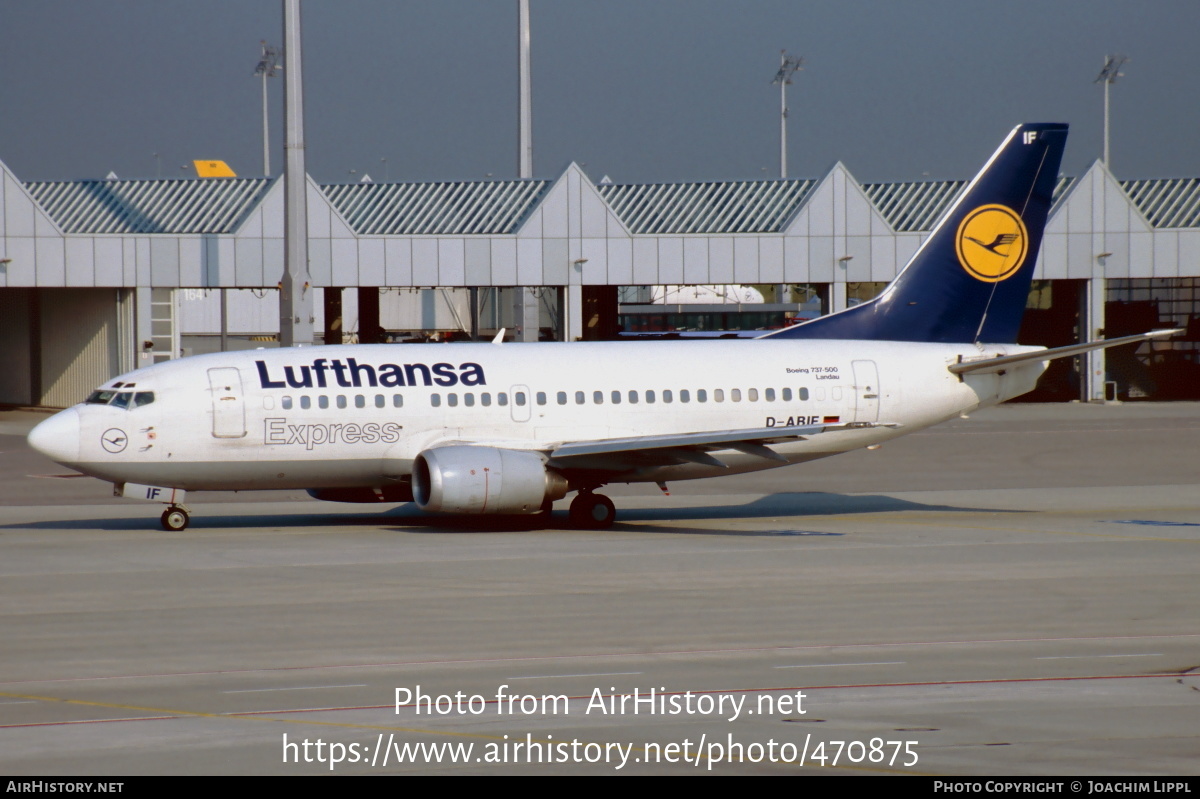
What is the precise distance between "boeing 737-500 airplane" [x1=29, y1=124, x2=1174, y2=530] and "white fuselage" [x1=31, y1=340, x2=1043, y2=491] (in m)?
0.04

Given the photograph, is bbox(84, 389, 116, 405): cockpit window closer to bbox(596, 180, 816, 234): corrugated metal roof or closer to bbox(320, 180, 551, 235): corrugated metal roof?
bbox(320, 180, 551, 235): corrugated metal roof

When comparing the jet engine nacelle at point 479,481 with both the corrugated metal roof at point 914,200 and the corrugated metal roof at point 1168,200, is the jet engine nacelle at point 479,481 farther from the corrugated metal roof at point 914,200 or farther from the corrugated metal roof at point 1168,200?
the corrugated metal roof at point 1168,200

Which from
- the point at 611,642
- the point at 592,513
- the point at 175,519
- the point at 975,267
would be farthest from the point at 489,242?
the point at 611,642

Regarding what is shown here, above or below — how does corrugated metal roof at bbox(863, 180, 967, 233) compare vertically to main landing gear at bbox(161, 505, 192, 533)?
above

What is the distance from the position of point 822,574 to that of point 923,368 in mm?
10521

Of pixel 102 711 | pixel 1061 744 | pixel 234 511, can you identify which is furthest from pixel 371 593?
pixel 234 511

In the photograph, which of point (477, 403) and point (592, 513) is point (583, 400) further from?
point (592, 513)

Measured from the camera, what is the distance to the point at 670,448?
27406 mm

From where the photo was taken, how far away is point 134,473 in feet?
89.4

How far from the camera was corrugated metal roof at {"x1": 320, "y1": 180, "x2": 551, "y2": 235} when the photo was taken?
64.6m

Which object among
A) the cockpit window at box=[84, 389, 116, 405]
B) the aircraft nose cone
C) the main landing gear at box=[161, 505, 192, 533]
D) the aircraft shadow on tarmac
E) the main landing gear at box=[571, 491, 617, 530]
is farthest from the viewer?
the main landing gear at box=[571, 491, 617, 530]

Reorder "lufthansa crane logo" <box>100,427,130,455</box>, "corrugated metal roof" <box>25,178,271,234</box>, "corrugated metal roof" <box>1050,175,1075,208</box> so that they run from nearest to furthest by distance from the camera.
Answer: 1. "lufthansa crane logo" <box>100,427,130,455</box>
2. "corrugated metal roof" <box>25,178,271,234</box>
3. "corrugated metal roof" <box>1050,175,1075,208</box>

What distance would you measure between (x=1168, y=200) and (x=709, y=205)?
2335cm

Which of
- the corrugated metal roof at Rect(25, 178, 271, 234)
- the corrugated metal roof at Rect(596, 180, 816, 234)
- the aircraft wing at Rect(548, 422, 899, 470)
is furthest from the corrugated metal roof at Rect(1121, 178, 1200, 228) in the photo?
the aircraft wing at Rect(548, 422, 899, 470)
